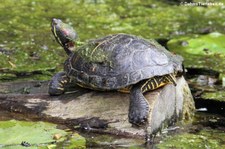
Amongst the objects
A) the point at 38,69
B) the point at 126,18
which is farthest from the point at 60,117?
the point at 126,18

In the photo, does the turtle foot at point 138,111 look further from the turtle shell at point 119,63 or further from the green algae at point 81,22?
the green algae at point 81,22

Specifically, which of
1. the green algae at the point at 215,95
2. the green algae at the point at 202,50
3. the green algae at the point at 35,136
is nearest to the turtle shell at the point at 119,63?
the green algae at the point at 35,136

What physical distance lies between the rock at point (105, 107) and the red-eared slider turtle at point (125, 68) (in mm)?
70

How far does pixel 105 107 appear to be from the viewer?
11.4 feet

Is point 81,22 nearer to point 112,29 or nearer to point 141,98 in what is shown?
point 112,29

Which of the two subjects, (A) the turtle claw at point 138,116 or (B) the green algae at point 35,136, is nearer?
(B) the green algae at point 35,136

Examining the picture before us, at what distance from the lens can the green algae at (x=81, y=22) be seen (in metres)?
5.30

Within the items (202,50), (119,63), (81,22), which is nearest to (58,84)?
(119,63)

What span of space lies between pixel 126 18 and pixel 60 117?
3.68 m

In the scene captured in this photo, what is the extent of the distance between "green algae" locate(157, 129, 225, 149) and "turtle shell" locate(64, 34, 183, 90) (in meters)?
0.45

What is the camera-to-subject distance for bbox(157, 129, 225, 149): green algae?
3.26m

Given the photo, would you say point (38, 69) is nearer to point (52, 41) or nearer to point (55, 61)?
point (55, 61)

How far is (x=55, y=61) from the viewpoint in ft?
16.9

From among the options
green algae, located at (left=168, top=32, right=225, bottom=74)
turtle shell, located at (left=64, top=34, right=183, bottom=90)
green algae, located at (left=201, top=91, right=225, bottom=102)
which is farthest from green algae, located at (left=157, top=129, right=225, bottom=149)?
green algae, located at (left=168, top=32, right=225, bottom=74)
